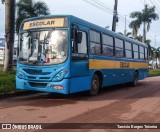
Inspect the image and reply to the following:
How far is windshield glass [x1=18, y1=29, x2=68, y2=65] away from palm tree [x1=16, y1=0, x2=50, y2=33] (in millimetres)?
27078

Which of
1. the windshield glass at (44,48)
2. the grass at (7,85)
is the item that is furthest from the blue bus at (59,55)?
the grass at (7,85)

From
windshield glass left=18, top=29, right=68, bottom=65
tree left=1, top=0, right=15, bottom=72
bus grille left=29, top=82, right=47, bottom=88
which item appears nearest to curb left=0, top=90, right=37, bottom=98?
bus grille left=29, top=82, right=47, bottom=88

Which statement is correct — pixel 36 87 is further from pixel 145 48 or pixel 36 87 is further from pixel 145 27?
pixel 145 27

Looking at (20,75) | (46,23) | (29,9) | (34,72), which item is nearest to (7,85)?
(20,75)

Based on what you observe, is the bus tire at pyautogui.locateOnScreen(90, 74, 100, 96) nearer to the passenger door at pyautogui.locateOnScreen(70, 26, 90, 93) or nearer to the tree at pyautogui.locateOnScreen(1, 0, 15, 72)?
the passenger door at pyautogui.locateOnScreen(70, 26, 90, 93)

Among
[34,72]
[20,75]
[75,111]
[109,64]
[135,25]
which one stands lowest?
[75,111]

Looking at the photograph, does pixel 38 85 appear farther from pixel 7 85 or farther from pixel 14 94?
pixel 7 85

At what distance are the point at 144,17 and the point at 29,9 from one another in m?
22.2

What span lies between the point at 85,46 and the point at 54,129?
5.81 meters

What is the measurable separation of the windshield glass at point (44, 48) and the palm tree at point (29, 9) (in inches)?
1066

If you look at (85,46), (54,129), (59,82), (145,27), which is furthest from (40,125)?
(145,27)

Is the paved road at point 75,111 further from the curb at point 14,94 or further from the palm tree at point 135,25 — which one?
the palm tree at point 135,25

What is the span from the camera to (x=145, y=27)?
54.7 meters

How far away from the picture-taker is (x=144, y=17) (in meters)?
54.0
